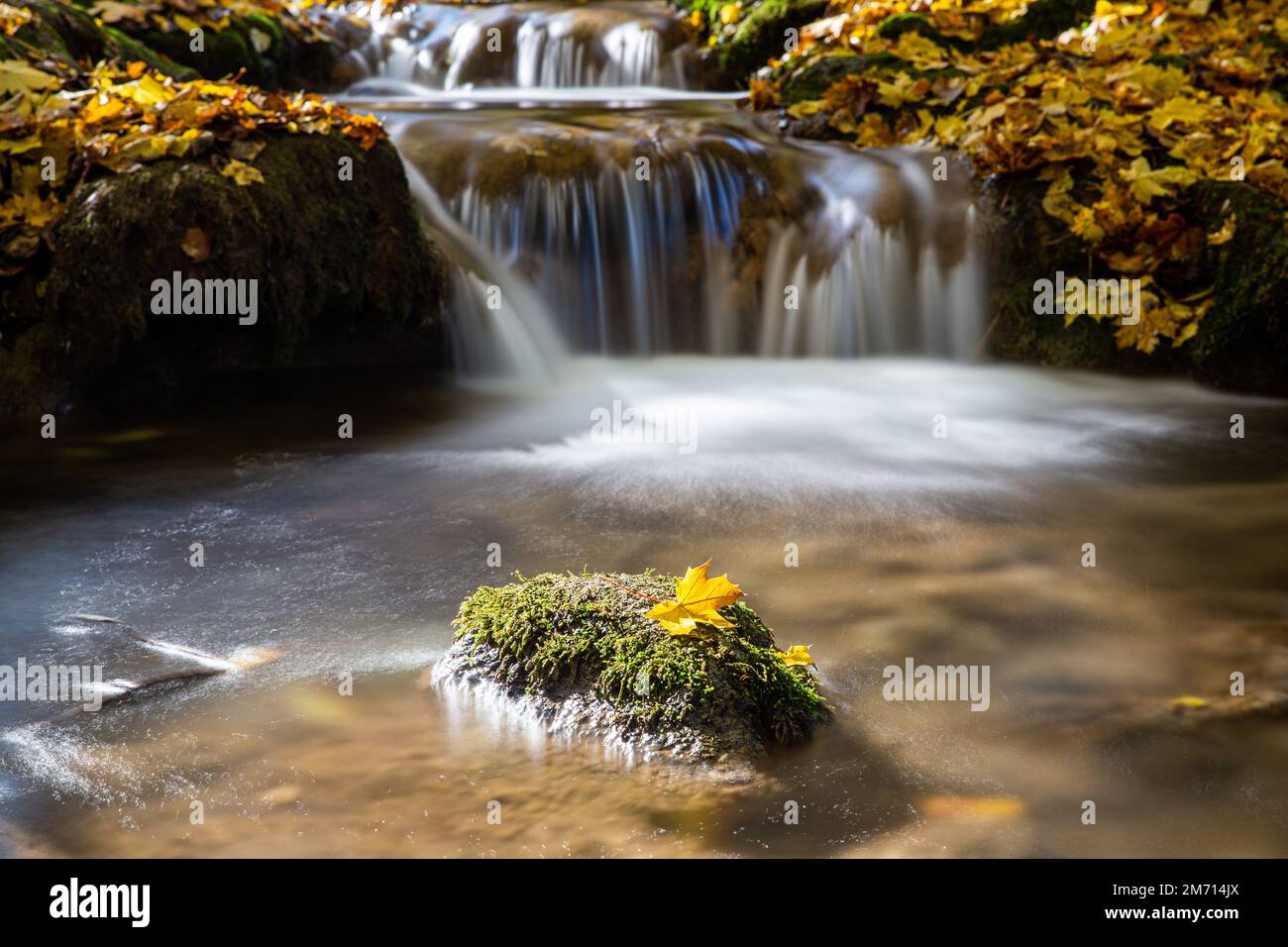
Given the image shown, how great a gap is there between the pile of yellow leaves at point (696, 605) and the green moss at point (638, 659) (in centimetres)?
3

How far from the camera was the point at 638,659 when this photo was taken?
99.2 inches

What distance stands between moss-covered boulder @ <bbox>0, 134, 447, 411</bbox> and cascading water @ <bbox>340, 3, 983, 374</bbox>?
56 centimetres

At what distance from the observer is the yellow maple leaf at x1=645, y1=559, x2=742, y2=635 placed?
8.37 feet

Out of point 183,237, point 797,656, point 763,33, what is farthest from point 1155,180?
point 183,237

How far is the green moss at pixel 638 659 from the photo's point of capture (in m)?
2.45

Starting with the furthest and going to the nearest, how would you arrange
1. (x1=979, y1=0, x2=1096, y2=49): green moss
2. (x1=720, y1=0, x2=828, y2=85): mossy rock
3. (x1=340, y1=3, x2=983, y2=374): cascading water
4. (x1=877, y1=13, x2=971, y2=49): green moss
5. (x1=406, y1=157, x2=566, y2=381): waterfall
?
(x1=720, y1=0, x2=828, y2=85): mossy rock → (x1=979, y1=0, x2=1096, y2=49): green moss → (x1=877, y1=13, x2=971, y2=49): green moss → (x1=340, y1=3, x2=983, y2=374): cascading water → (x1=406, y1=157, x2=566, y2=381): waterfall

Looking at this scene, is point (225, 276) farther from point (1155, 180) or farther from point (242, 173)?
point (1155, 180)

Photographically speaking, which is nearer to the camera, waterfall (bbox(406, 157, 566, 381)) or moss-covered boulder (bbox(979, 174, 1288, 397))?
moss-covered boulder (bbox(979, 174, 1288, 397))

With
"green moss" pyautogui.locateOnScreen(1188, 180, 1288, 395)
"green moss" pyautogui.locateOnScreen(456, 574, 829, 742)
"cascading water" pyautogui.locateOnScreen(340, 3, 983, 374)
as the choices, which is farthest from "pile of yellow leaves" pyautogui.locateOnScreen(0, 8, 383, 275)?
"green moss" pyautogui.locateOnScreen(1188, 180, 1288, 395)

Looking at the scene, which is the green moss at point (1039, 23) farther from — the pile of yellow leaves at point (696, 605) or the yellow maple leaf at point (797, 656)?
the pile of yellow leaves at point (696, 605)

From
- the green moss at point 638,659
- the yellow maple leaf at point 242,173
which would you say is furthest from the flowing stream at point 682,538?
the yellow maple leaf at point 242,173

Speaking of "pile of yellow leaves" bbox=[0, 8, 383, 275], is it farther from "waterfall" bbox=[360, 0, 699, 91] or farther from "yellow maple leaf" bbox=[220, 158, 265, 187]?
"waterfall" bbox=[360, 0, 699, 91]

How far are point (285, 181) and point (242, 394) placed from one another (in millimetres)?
1177
